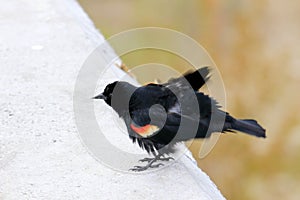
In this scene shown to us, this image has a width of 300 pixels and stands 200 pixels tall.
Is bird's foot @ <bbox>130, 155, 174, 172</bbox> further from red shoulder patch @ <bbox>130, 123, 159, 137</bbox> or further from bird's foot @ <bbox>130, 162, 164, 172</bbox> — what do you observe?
red shoulder patch @ <bbox>130, 123, 159, 137</bbox>

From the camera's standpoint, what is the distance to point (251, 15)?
8.93 meters

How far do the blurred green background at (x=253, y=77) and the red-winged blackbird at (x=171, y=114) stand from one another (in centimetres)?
301

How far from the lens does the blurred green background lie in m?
7.48

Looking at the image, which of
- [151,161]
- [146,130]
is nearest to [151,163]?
[151,161]

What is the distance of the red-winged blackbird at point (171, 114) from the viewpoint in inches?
126

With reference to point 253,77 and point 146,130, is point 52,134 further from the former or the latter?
point 253,77

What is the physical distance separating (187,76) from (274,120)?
471cm

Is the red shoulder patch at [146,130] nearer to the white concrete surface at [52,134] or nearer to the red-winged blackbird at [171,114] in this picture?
the red-winged blackbird at [171,114]

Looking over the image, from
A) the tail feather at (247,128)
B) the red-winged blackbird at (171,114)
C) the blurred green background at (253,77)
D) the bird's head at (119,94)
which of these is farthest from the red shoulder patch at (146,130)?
the blurred green background at (253,77)

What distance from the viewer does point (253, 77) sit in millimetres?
8242

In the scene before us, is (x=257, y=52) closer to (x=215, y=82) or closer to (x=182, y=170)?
(x=215, y=82)

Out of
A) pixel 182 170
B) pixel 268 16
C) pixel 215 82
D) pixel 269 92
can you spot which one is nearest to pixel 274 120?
pixel 269 92

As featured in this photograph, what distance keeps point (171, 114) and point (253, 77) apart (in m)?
5.21

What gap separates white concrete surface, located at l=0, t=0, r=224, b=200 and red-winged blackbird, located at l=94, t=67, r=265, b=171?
0.22 meters
